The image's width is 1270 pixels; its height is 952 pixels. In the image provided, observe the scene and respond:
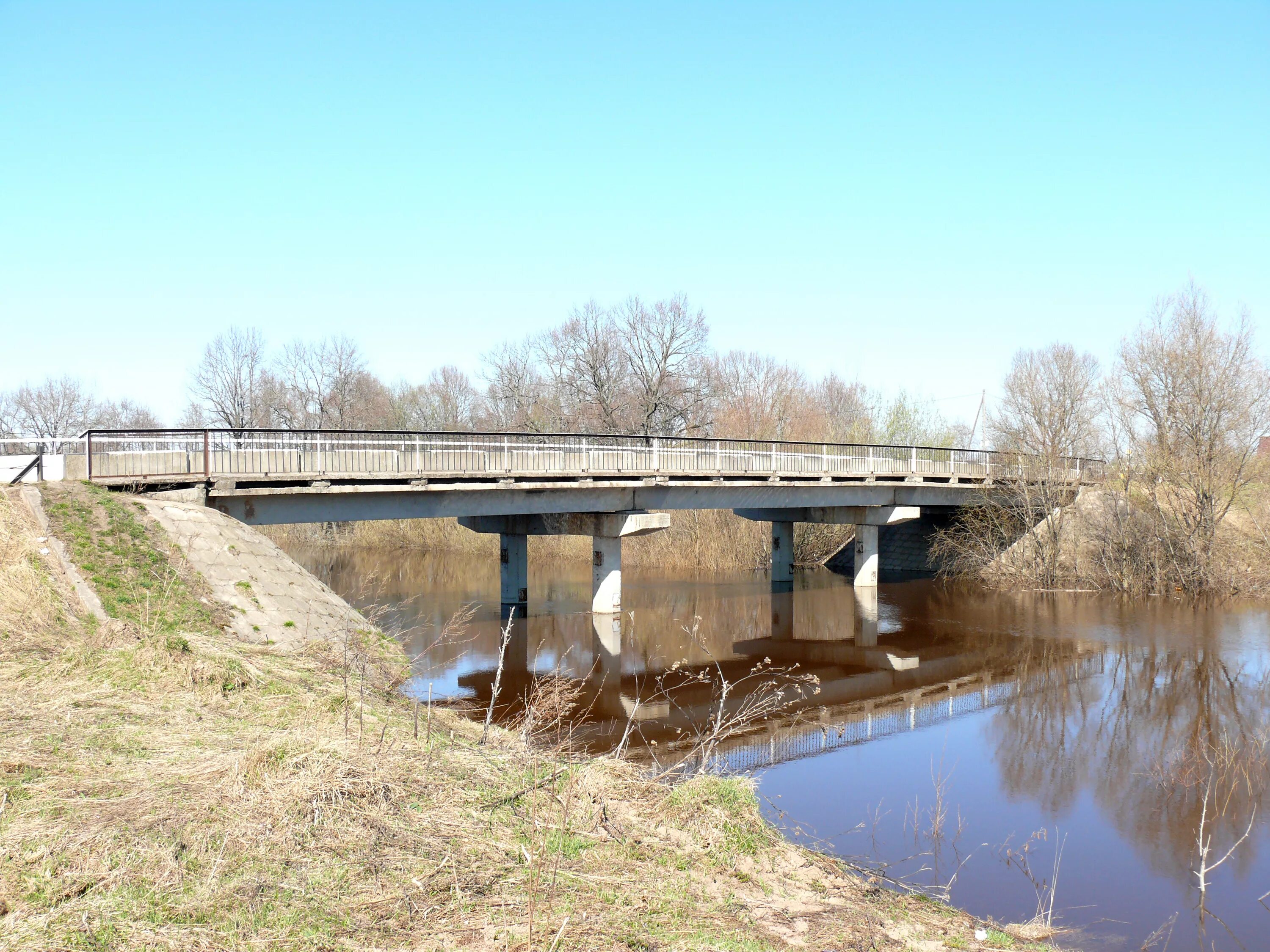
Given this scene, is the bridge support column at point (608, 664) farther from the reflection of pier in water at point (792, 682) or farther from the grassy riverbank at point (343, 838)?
the grassy riverbank at point (343, 838)

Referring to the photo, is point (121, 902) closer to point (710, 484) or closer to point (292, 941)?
point (292, 941)

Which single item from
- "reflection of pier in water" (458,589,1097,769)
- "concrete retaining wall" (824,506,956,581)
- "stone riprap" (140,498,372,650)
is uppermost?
"stone riprap" (140,498,372,650)

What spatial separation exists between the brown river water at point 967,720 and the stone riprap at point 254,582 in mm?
1963

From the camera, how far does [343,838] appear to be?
6504 millimetres

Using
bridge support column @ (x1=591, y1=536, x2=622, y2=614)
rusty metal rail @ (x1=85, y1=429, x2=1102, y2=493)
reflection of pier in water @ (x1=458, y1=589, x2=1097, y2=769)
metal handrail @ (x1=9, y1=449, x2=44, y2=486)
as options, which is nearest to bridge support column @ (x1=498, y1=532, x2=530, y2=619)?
reflection of pier in water @ (x1=458, y1=589, x2=1097, y2=769)

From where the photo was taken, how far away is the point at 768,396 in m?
57.8

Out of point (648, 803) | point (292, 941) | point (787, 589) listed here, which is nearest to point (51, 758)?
point (292, 941)

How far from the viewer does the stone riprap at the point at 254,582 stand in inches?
559

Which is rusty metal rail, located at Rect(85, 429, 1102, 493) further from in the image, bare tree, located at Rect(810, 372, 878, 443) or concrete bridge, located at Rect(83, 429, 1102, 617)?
bare tree, located at Rect(810, 372, 878, 443)

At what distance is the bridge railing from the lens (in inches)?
738

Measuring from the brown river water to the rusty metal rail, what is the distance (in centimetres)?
424

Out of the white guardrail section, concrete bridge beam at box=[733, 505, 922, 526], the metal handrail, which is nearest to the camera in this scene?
the metal handrail

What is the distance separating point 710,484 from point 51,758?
20.8 metres

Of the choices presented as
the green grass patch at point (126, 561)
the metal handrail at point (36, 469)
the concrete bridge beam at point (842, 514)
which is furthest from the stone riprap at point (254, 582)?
the concrete bridge beam at point (842, 514)
